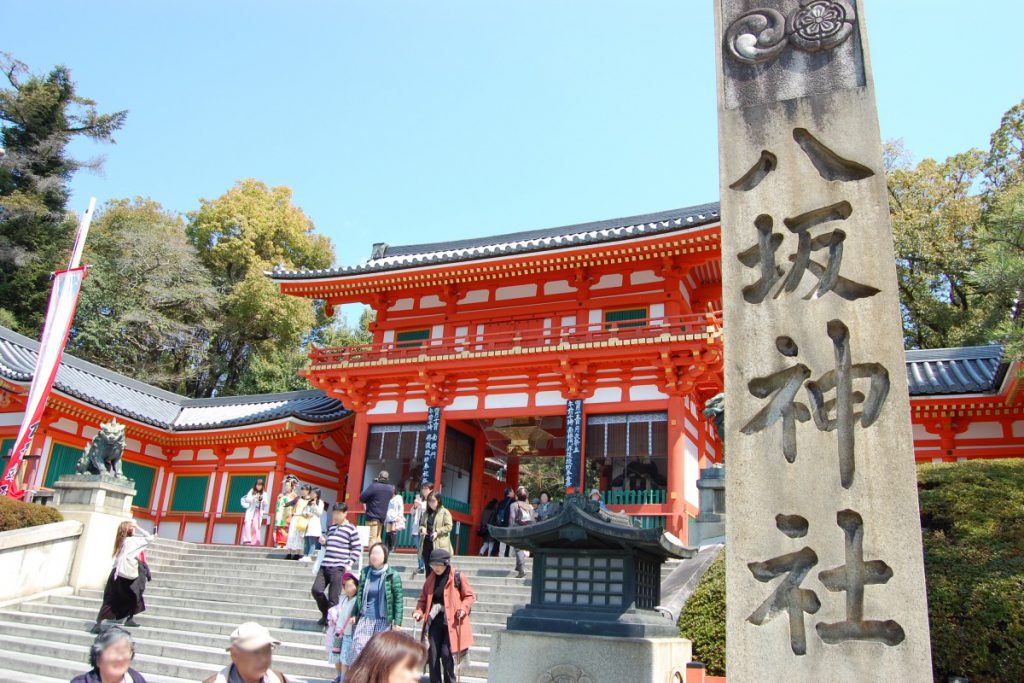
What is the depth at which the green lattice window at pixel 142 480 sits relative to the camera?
20.0 meters

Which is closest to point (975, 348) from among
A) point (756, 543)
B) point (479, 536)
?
point (479, 536)

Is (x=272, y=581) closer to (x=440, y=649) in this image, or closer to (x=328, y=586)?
(x=328, y=586)

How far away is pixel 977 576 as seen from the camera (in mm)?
6844

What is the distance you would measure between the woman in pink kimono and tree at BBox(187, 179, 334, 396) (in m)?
12.6

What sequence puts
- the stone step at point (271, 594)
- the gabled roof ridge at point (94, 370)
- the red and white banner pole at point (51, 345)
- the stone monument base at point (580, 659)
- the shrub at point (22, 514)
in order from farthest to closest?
the gabled roof ridge at point (94, 370) < the red and white banner pole at point (51, 345) < the shrub at point (22, 514) < the stone step at point (271, 594) < the stone monument base at point (580, 659)

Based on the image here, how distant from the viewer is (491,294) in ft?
62.6

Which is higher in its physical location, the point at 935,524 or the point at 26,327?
the point at 26,327

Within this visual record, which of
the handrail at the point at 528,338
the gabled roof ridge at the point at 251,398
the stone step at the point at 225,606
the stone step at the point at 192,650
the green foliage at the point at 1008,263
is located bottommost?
the stone step at the point at 192,650

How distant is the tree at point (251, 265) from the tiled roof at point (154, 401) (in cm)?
636

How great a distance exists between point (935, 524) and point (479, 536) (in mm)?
11288

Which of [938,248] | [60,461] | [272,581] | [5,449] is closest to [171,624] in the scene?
[272,581]

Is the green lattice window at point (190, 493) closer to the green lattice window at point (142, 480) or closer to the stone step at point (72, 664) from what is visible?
the green lattice window at point (142, 480)

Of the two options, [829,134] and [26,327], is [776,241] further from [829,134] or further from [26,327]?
[26,327]

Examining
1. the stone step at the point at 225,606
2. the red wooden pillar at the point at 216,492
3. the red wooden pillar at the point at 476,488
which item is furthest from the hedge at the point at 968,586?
the red wooden pillar at the point at 216,492
